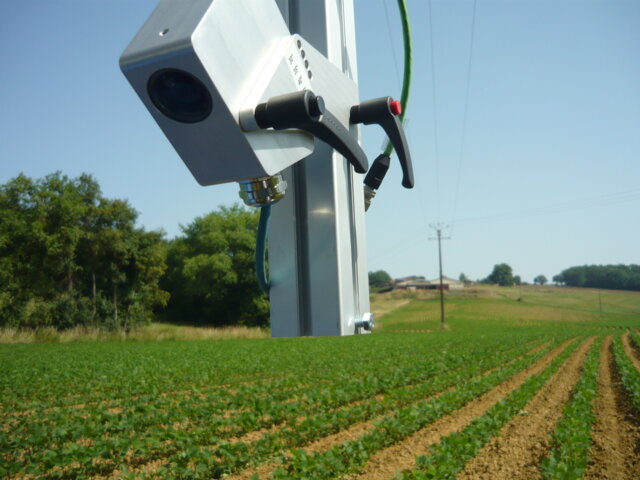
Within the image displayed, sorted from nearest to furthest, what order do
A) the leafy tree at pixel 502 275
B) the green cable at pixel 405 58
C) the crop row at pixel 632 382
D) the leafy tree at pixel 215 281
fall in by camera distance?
the green cable at pixel 405 58 → the crop row at pixel 632 382 → the leafy tree at pixel 215 281 → the leafy tree at pixel 502 275

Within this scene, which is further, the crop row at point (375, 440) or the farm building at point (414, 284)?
the farm building at point (414, 284)

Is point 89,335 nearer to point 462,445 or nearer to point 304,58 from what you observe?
point 462,445

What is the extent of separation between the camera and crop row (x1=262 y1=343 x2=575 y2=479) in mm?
5328

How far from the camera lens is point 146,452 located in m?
6.15

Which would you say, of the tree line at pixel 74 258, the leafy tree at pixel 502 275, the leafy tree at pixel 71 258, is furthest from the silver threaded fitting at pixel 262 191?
the leafy tree at pixel 502 275

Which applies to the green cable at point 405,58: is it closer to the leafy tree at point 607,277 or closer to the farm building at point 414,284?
the farm building at point 414,284

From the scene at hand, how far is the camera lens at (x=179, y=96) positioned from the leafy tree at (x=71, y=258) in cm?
3644

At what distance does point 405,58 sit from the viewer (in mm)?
915

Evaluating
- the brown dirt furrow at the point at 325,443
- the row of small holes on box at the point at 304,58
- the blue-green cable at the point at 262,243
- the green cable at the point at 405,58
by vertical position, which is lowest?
the brown dirt furrow at the point at 325,443

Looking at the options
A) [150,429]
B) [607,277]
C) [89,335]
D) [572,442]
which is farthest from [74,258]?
[607,277]

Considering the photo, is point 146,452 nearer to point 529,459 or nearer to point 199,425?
point 199,425

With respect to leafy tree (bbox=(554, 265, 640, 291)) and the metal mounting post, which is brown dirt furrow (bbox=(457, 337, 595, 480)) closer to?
the metal mounting post

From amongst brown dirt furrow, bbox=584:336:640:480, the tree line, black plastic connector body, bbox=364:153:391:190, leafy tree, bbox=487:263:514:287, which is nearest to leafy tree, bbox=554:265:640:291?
leafy tree, bbox=487:263:514:287

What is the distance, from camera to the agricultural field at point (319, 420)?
5730 mm
